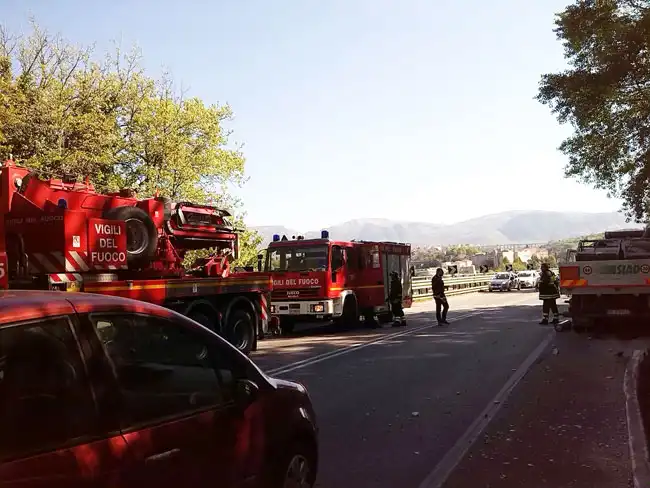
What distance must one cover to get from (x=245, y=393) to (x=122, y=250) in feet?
23.4

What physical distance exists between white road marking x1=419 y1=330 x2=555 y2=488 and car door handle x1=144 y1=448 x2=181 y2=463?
2.56 metres

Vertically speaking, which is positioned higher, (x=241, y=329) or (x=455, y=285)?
(x=241, y=329)

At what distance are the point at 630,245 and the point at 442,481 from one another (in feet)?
41.7

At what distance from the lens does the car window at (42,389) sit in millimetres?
2258

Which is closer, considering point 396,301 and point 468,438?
point 468,438

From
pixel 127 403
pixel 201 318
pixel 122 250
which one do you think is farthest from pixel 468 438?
pixel 122 250

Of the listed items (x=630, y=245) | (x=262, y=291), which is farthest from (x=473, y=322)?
(x=262, y=291)

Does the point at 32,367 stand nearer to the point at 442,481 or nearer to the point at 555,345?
the point at 442,481

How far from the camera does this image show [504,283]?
42625 mm

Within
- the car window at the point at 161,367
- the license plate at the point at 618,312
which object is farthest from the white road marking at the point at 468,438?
the license plate at the point at 618,312

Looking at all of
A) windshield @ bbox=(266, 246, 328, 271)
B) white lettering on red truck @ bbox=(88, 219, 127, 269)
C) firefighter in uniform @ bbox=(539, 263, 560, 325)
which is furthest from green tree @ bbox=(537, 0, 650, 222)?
white lettering on red truck @ bbox=(88, 219, 127, 269)

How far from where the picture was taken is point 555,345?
12.7 meters

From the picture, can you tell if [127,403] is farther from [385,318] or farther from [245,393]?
[385,318]

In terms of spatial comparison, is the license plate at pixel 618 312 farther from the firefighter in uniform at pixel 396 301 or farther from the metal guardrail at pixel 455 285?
the metal guardrail at pixel 455 285
